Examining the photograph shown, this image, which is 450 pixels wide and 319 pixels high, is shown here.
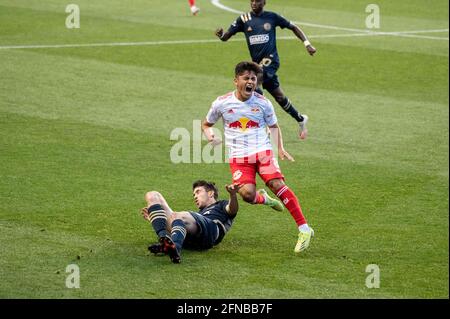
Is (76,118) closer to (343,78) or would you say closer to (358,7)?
(343,78)

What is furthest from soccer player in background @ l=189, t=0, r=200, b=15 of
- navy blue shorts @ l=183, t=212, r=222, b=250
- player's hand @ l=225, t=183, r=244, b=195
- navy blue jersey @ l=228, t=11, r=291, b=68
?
player's hand @ l=225, t=183, r=244, b=195

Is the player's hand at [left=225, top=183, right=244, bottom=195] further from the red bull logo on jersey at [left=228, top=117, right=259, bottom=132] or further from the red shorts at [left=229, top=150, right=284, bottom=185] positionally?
the red bull logo on jersey at [left=228, top=117, right=259, bottom=132]

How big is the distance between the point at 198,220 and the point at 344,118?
7.26 metres

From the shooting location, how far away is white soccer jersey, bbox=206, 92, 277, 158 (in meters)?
11.0

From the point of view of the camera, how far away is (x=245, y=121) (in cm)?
1098

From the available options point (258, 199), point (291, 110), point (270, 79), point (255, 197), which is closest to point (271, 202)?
point (258, 199)

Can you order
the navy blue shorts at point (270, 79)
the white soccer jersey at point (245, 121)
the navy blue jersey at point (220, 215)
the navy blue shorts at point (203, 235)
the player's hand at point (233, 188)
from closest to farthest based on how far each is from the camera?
the player's hand at point (233, 188), the navy blue shorts at point (203, 235), the navy blue jersey at point (220, 215), the white soccer jersey at point (245, 121), the navy blue shorts at point (270, 79)

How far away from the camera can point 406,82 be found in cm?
1977

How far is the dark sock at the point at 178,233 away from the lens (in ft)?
33.0

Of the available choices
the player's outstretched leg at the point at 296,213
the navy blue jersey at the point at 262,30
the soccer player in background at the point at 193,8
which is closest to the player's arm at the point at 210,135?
the player's outstretched leg at the point at 296,213

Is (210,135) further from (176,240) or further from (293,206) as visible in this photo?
(176,240)

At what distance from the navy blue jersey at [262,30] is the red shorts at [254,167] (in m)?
4.95

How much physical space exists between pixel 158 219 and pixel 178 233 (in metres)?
0.28

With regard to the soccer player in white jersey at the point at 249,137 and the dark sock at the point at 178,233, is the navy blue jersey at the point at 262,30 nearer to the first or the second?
the soccer player in white jersey at the point at 249,137
